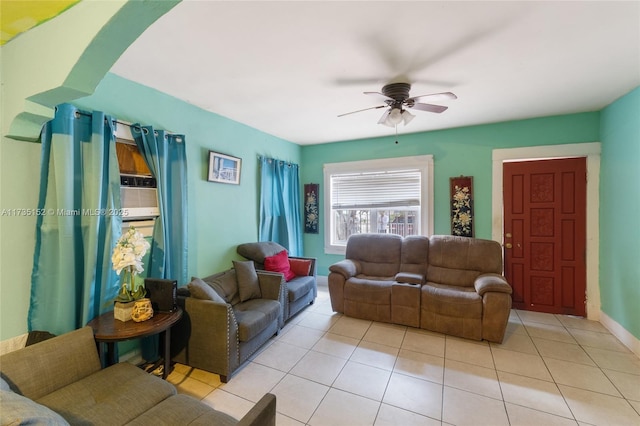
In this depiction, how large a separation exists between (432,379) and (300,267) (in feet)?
6.69

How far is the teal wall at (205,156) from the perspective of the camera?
2.24 meters

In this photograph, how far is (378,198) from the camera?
14.4 feet

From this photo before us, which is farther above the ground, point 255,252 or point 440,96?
point 440,96

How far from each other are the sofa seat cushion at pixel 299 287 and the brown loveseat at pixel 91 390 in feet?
5.64

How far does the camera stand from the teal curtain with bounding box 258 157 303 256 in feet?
12.5

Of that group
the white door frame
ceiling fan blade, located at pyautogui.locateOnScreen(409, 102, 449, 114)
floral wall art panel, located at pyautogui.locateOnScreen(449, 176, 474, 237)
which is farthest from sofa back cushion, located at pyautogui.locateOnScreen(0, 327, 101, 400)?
the white door frame

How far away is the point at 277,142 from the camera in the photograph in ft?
13.8

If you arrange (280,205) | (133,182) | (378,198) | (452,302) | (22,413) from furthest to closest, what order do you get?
1. (378,198)
2. (280,205)
3. (452,302)
4. (133,182)
5. (22,413)

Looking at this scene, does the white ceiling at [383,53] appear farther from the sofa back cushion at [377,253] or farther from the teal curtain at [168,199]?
the sofa back cushion at [377,253]

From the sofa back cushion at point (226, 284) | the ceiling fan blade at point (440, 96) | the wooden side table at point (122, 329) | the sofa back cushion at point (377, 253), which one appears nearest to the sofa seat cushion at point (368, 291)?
the sofa back cushion at point (377, 253)

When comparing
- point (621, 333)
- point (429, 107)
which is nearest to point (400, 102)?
point (429, 107)

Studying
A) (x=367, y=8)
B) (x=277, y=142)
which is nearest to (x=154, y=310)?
(x=367, y=8)

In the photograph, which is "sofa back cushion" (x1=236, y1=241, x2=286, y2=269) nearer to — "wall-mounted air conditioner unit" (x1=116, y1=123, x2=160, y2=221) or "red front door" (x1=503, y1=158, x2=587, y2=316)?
"wall-mounted air conditioner unit" (x1=116, y1=123, x2=160, y2=221)

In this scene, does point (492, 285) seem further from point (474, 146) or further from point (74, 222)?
point (74, 222)
